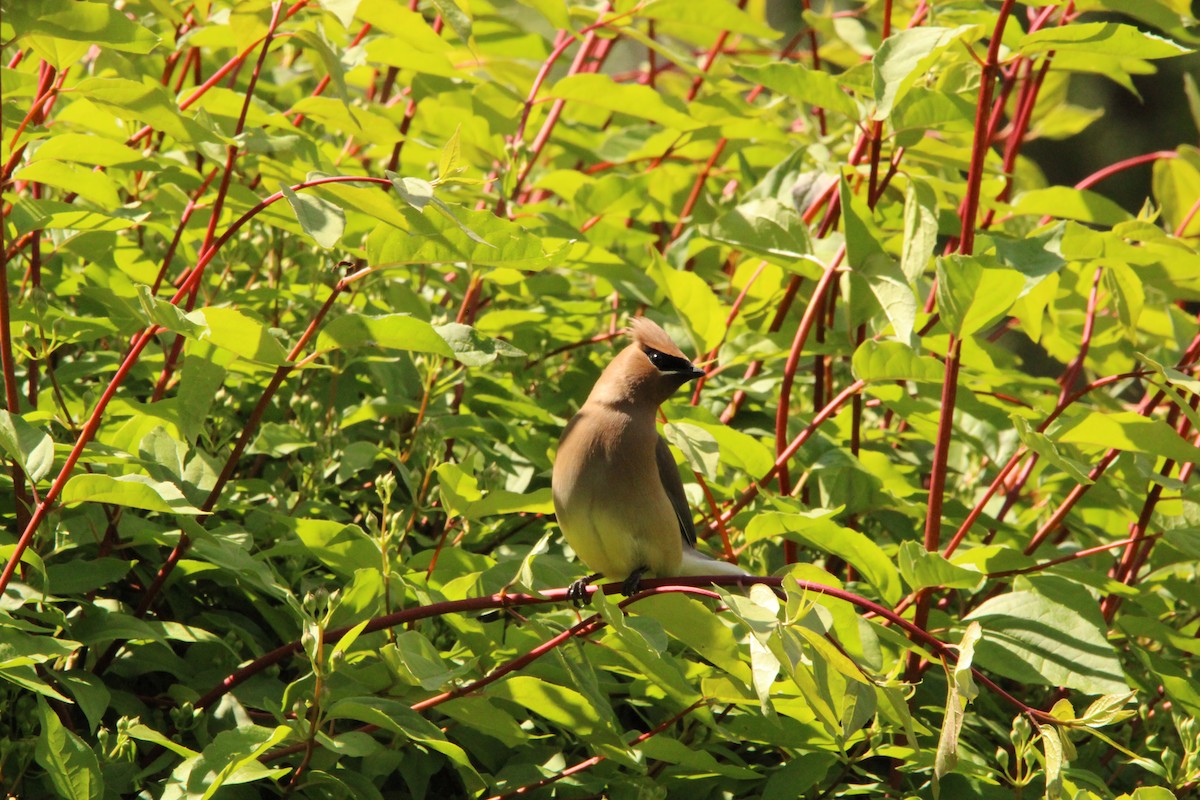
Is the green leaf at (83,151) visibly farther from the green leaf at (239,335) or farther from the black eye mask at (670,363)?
the black eye mask at (670,363)

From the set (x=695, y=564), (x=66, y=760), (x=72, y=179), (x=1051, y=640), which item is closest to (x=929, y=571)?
(x=1051, y=640)

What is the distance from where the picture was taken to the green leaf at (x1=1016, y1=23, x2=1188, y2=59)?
8.25 feet

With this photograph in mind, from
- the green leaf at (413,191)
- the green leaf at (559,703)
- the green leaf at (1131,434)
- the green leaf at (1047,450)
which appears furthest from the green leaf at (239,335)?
the green leaf at (1131,434)

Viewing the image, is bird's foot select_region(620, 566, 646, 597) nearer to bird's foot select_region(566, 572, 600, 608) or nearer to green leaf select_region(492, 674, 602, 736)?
bird's foot select_region(566, 572, 600, 608)

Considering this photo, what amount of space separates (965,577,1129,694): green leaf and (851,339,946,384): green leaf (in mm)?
477

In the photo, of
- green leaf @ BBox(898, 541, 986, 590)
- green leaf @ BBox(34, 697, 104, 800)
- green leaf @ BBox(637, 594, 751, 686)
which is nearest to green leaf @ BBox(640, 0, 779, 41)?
green leaf @ BBox(898, 541, 986, 590)

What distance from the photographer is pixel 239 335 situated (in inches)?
88.1

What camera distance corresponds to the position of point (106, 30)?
2238 mm

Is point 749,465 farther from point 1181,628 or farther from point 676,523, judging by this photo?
point 1181,628

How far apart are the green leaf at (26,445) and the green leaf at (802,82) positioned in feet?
5.18

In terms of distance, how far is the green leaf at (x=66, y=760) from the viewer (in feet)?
6.87

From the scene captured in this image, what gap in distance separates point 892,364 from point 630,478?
0.68 m

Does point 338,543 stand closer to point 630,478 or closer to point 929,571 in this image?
point 630,478

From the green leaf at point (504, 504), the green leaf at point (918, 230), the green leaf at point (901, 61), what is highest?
the green leaf at point (901, 61)
